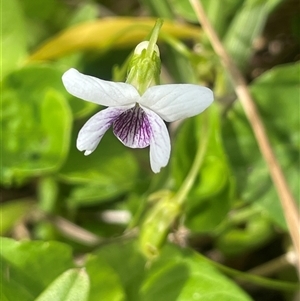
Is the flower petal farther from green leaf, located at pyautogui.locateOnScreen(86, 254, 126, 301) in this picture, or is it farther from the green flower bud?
green leaf, located at pyautogui.locateOnScreen(86, 254, 126, 301)

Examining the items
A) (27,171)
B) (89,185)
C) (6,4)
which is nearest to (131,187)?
(89,185)


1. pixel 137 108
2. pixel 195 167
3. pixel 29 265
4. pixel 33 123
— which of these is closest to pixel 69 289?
pixel 29 265

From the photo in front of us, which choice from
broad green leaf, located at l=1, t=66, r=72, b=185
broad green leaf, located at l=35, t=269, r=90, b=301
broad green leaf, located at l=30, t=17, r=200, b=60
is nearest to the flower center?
broad green leaf, located at l=35, t=269, r=90, b=301

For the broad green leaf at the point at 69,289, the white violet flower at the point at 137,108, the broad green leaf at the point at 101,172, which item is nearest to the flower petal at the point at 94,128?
the white violet flower at the point at 137,108

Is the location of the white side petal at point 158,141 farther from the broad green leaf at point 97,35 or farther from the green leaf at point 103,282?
the broad green leaf at point 97,35

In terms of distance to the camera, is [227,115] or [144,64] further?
[227,115]

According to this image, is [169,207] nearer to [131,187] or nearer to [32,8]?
[131,187]

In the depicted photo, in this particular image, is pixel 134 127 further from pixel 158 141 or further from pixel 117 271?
pixel 117 271
